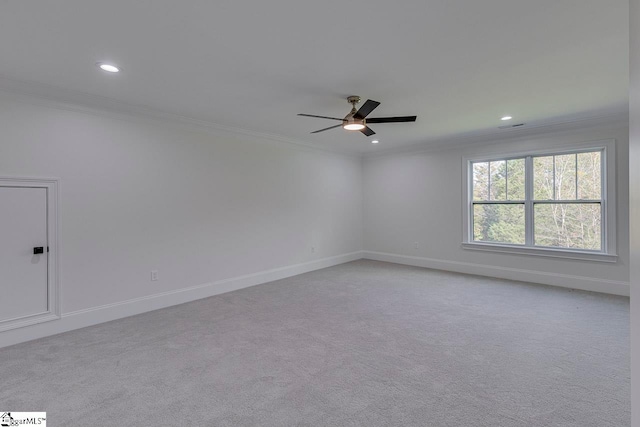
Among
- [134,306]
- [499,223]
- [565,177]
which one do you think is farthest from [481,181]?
[134,306]

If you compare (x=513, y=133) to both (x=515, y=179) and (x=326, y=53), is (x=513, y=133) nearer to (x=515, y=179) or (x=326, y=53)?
(x=515, y=179)

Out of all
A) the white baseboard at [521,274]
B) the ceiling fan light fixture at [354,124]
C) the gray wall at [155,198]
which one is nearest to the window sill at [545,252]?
the white baseboard at [521,274]

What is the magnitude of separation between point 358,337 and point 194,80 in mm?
3065

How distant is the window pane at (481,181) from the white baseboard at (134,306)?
368 centimetres

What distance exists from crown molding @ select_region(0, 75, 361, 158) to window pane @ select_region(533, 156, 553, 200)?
16.1 ft

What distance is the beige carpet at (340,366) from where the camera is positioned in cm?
210

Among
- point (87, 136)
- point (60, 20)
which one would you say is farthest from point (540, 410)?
point (87, 136)

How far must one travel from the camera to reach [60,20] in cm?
215

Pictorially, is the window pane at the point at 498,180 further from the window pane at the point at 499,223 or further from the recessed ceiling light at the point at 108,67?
the recessed ceiling light at the point at 108,67

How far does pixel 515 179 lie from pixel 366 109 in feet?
12.5

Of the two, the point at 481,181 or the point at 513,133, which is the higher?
the point at 513,133

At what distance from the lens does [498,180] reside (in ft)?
18.9

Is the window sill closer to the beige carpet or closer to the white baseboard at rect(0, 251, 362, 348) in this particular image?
the beige carpet

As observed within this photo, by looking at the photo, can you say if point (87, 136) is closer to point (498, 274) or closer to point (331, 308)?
point (331, 308)
